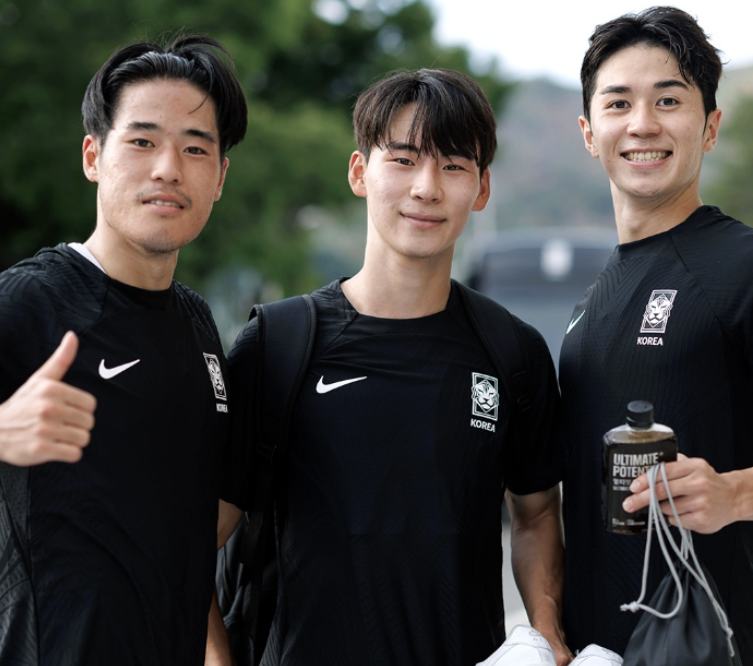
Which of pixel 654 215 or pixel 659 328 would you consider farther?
pixel 654 215

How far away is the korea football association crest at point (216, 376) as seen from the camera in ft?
10.1

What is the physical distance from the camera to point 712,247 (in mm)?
3184

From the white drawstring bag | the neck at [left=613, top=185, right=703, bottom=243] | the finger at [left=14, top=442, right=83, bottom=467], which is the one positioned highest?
the neck at [left=613, top=185, right=703, bottom=243]

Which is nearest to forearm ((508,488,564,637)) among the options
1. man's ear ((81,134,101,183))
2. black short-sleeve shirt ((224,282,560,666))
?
black short-sleeve shirt ((224,282,560,666))

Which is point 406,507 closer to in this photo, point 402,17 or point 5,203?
point 5,203

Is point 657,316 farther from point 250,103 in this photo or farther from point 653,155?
point 250,103

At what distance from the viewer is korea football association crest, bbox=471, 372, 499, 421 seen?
3.21m

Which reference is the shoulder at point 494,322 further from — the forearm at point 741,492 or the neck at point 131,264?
the neck at point 131,264

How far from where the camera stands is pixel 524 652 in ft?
9.08

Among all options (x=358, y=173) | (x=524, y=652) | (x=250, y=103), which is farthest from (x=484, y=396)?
(x=250, y=103)

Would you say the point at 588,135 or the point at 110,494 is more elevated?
the point at 588,135

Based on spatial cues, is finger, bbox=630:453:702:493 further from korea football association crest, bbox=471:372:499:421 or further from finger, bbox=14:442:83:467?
finger, bbox=14:442:83:467

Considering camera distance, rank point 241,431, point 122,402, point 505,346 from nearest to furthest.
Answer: point 122,402 → point 241,431 → point 505,346

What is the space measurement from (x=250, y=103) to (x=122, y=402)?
18.9 meters
